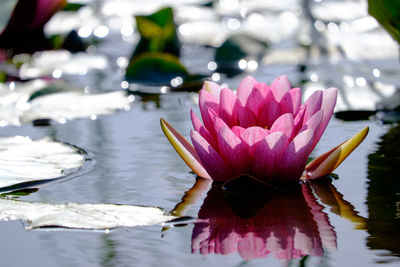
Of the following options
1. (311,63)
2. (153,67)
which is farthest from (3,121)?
(311,63)

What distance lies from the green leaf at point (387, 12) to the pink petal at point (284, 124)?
1.85 feet

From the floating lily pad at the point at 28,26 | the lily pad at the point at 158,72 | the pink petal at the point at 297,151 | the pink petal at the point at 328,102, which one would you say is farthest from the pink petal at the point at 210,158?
the floating lily pad at the point at 28,26

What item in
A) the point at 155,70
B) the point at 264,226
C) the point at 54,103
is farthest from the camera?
the point at 155,70

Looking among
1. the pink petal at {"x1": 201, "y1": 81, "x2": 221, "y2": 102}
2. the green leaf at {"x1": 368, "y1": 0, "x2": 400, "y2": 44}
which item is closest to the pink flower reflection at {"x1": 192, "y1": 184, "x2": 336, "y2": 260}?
the pink petal at {"x1": 201, "y1": 81, "x2": 221, "y2": 102}

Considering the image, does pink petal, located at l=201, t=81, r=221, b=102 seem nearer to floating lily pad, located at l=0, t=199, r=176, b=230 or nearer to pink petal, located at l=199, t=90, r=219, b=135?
pink petal, located at l=199, t=90, r=219, b=135

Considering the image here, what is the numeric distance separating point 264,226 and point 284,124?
217mm

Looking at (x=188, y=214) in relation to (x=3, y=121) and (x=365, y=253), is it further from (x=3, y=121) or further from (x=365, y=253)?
(x=3, y=121)

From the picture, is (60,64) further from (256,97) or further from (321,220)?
(321,220)

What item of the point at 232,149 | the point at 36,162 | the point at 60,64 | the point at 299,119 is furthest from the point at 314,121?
the point at 60,64

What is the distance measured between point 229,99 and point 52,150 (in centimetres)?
41

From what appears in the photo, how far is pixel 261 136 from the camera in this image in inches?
46.4

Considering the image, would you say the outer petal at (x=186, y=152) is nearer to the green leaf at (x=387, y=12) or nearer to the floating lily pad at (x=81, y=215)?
the floating lily pad at (x=81, y=215)

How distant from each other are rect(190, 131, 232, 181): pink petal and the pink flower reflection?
0.11 ft

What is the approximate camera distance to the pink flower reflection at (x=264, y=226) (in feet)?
3.06
